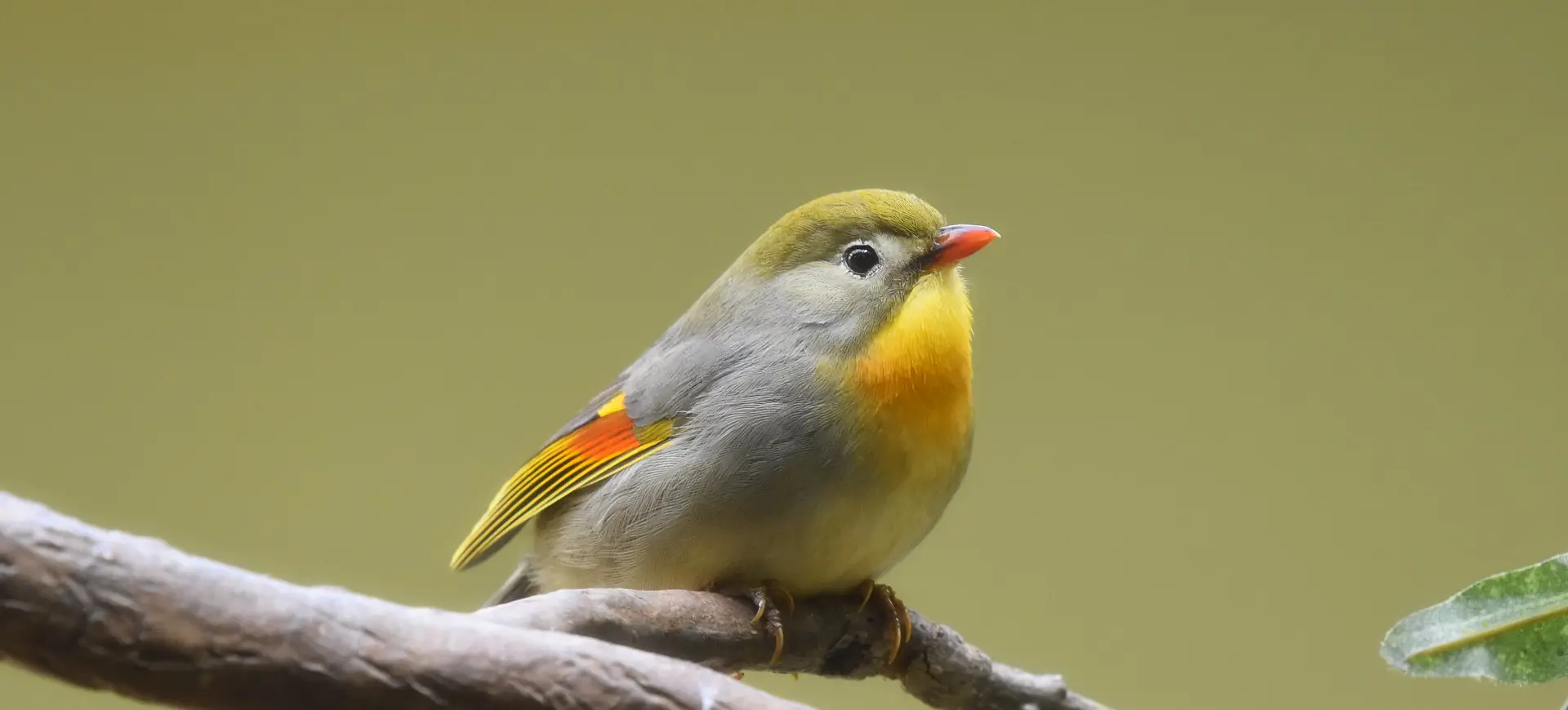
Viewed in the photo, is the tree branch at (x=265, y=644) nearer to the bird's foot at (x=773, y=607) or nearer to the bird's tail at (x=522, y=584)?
the bird's foot at (x=773, y=607)

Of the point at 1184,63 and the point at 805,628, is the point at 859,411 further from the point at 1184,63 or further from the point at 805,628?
the point at 1184,63

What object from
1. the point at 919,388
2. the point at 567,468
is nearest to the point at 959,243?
the point at 919,388

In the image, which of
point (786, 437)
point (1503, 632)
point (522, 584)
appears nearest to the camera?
point (1503, 632)

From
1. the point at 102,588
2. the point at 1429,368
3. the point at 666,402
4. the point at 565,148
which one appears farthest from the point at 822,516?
the point at 1429,368

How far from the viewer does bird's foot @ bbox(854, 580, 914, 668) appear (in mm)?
2084

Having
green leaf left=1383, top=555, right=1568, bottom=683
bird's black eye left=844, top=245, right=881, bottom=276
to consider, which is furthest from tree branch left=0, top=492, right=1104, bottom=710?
bird's black eye left=844, top=245, right=881, bottom=276

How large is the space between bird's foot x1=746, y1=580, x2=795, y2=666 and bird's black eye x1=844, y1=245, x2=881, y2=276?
1.76 ft

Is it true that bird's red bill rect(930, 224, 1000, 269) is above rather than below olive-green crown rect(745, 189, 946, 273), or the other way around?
below

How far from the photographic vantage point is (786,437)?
1.95 meters

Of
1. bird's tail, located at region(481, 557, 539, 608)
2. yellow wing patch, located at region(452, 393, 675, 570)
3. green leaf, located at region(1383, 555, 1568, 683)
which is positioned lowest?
green leaf, located at region(1383, 555, 1568, 683)

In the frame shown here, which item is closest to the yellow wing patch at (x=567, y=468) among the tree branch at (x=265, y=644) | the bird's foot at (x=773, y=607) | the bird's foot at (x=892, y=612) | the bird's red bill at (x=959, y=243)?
the bird's foot at (x=773, y=607)

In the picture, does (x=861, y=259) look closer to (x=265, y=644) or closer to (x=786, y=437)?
(x=786, y=437)

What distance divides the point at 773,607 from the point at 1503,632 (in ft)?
3.08

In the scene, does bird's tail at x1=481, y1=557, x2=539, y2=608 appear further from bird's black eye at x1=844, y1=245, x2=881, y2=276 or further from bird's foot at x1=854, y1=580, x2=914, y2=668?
bird's black eye at x1=844, y1=245, x2=881, y2=276
